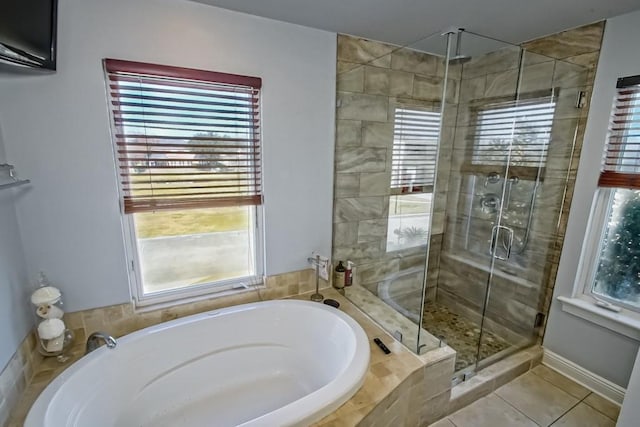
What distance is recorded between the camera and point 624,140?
70.5 inches

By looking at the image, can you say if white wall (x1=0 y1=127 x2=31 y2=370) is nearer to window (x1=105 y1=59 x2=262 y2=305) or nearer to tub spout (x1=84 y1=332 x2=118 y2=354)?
tub spout (x1=84 y1=332 x2=118 y2=354)

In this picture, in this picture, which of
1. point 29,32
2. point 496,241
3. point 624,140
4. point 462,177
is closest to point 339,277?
point 496,241

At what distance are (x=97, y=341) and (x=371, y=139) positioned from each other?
2.22 metres

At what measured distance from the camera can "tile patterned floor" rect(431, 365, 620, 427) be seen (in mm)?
1788

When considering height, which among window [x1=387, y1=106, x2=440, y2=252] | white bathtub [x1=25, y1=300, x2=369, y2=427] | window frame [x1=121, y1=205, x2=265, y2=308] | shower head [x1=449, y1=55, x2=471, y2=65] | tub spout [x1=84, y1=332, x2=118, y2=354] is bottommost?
white bathtub [x1=25, y1=300, x2=369, y2=427]

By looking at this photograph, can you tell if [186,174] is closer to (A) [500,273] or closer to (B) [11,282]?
(B) [11,282]

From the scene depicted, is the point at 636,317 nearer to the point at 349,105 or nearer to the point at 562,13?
the point at 562,13

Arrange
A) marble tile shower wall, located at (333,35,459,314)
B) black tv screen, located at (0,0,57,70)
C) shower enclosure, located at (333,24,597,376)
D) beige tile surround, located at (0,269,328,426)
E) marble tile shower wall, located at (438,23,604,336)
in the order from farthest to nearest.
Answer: marble tile shower wall, located at (333,35,459,314), shower enclosure, located at (333,24,597,376), marble tile shower wall, located at (438,23,604,336), beige tile surround, located at (0,269,328,426), black tv screen, located at (0,0,57,70)

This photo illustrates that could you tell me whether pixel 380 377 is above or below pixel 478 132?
below

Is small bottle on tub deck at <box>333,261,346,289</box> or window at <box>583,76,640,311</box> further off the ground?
window at <box>583,76,640,311</box>

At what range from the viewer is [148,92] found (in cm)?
166

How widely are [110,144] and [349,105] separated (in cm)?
159

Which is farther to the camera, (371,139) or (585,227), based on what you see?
(371,139)

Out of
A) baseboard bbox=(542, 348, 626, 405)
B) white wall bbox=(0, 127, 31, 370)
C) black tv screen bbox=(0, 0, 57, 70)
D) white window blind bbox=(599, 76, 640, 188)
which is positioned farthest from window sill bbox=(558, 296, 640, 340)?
black tv screen bbox=(0, 0, 57, 70)
